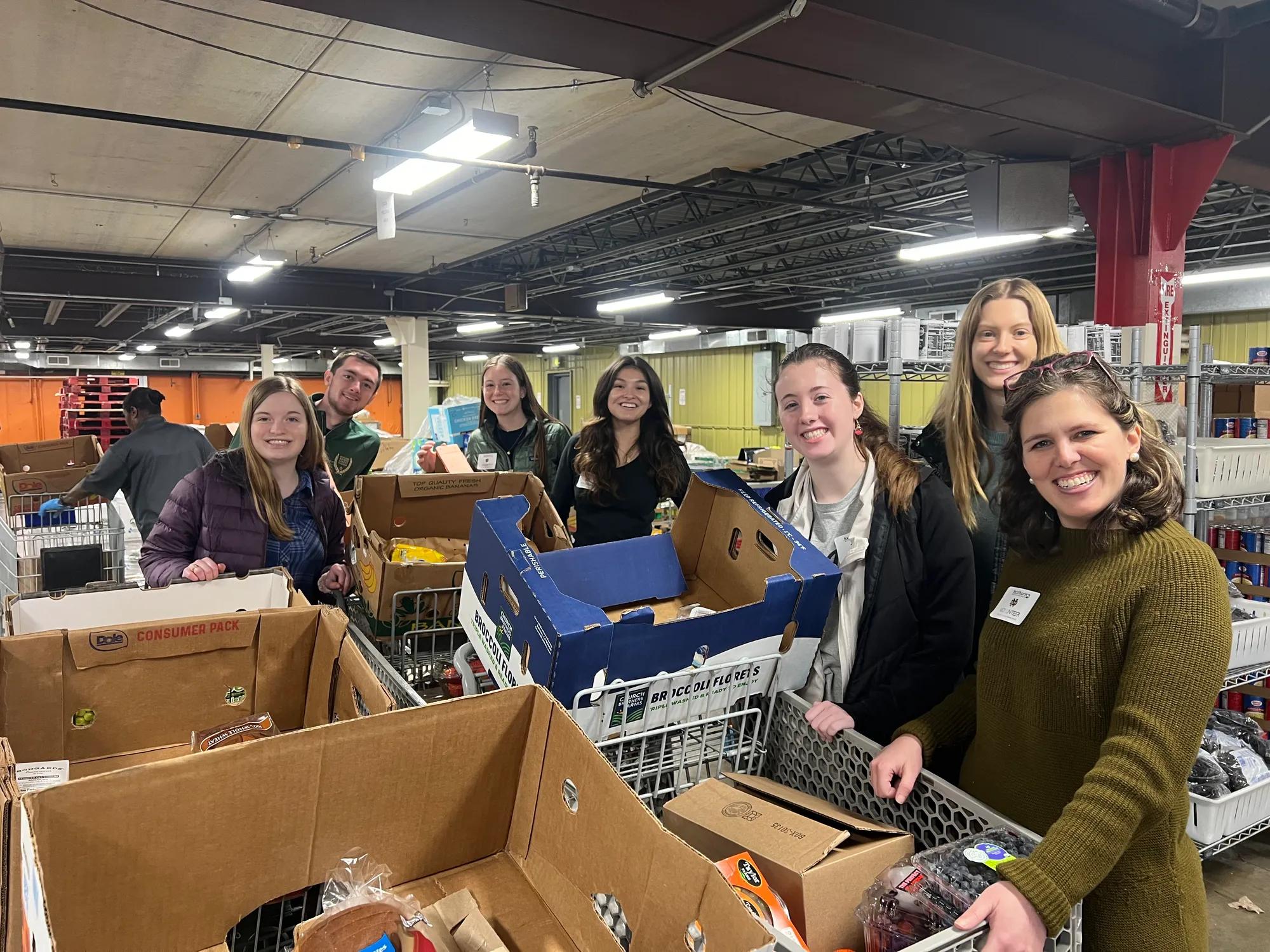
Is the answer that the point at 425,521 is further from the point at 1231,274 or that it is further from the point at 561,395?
the point at 561,395

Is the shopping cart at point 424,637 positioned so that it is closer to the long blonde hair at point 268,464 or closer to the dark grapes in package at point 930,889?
the long blonde hair at point 268,464

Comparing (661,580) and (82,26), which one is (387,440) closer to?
(82,26)

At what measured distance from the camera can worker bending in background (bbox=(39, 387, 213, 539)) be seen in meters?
4.75

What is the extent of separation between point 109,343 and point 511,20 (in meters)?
22.4

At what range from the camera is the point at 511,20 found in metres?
3.08

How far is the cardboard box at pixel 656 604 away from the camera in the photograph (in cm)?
121

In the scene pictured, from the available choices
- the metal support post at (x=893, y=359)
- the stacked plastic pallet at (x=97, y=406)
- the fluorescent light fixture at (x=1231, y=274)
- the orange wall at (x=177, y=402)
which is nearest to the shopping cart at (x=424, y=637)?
the metal support post at (x=893, y=359)

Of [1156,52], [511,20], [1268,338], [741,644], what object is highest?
[1156,52]

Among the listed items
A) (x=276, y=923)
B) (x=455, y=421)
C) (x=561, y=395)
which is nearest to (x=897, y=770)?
(x=276, y=923)

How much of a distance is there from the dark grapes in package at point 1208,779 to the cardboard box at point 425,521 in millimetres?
1976

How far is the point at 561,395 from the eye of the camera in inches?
961

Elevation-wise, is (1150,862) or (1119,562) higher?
(1119,562)

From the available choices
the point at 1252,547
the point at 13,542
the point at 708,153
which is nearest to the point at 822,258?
the point at 708,153

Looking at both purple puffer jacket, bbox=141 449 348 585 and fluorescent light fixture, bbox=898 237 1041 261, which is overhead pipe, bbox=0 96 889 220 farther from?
fluorescent light fixture, bbox=898 237 1041 261
